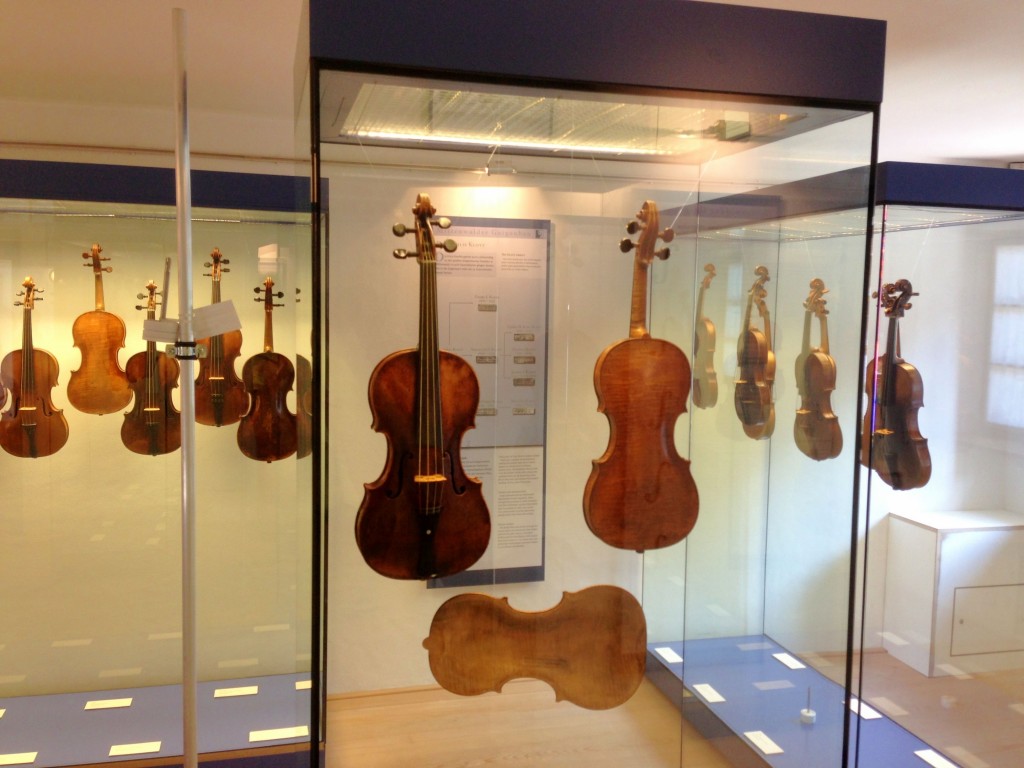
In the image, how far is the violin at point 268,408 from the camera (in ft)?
9.81

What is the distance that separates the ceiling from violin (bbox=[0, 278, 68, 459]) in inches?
35.7

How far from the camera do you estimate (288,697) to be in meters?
3.10

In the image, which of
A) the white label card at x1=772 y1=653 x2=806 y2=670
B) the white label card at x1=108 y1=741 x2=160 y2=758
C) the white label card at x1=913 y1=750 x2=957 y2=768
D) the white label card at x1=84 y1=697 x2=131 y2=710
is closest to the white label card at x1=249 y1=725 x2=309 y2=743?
the white label card at x1=108 y1=741 x2=160 y2=758

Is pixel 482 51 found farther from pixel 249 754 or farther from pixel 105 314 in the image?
pixel 249 754

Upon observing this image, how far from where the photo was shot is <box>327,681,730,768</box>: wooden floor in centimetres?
218

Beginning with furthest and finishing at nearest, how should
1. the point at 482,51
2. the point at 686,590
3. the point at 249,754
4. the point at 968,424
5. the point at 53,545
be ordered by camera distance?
the point at 968,424 < the point at 53,545 < the point at 249,754 < the point at 686,590 < the point at 482,51

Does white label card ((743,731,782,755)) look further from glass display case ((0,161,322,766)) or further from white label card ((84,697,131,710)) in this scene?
white label card ((84,697,131,710))

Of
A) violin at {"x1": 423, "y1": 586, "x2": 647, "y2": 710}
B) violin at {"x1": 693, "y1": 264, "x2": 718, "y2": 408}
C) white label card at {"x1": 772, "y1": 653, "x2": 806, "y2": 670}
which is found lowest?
white label card at {"x1": 772, "y1": 653, "x2": 806, "y2": 670}

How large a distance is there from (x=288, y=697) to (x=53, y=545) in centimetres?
97

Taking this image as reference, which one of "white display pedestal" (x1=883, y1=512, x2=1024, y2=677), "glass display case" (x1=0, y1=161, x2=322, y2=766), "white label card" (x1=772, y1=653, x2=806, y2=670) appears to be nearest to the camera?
"white label card" (x1=772, y1=653, x2=806, y2=670)

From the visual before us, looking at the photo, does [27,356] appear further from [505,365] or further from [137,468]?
[505,365]

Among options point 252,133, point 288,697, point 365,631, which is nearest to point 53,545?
point 288,697

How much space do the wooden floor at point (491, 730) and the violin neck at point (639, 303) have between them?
2.95ft

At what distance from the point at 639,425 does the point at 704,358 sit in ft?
1.23
